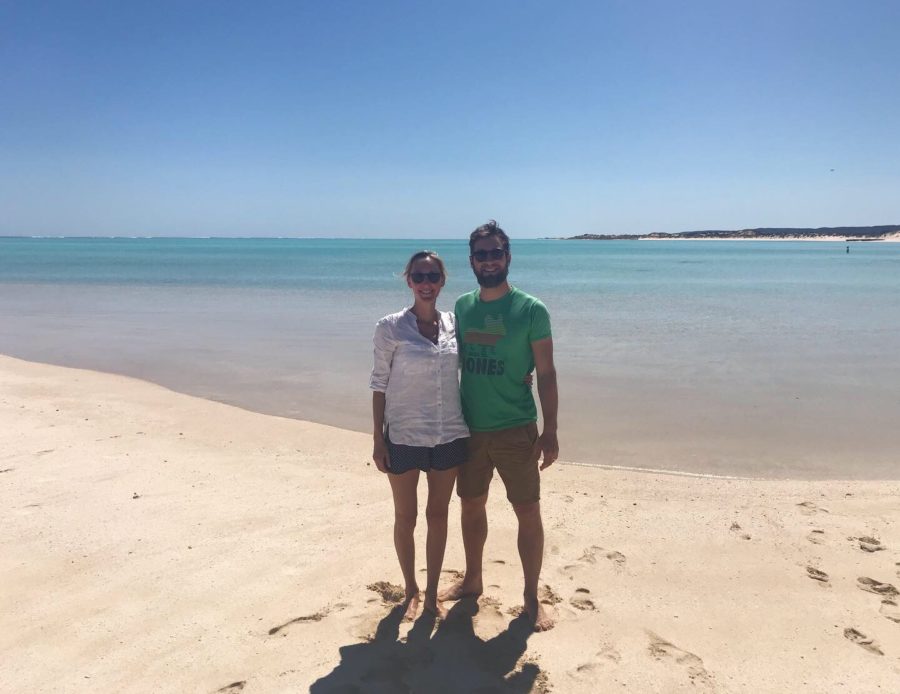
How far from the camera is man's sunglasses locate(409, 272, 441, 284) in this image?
3330 mm

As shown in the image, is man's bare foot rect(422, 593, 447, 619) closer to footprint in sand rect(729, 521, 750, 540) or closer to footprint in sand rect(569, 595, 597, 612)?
footprint in sand rect(569, 595, 597, 612)

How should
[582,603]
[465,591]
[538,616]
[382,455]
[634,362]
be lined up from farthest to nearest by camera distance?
[634,362] → [465,591] → [582,603] → [538,616] → [382,455]

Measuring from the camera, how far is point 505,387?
131 inches

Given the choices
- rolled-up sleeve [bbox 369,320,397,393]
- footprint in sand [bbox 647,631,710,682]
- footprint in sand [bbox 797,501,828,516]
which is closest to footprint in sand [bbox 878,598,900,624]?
footprint in sand [bbox 647,631,710,682]

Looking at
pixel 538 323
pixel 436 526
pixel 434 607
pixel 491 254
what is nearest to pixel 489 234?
pixel 491 254

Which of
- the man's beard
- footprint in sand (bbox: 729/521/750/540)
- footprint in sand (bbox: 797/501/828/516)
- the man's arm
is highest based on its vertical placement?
the man's beard

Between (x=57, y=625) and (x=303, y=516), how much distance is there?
1754 millimetres

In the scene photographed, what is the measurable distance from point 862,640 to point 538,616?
167 centimetres

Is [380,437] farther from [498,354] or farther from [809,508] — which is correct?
[809,508]

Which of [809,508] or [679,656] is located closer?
[679,656]

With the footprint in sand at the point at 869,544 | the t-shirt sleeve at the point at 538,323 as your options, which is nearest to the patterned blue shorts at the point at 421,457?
the t-shirt sleeve at the point at 538,323

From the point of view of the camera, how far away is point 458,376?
11.3 feet

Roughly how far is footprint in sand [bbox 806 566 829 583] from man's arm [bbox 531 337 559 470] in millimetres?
1962

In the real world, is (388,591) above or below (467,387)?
below
